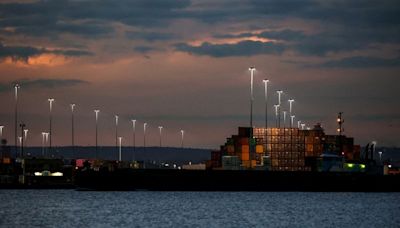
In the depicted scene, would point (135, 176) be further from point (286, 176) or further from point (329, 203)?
point (329, 203)

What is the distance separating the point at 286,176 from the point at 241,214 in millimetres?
64779

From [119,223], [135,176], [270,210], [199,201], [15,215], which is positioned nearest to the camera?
[119,223]

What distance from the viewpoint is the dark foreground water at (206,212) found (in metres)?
112

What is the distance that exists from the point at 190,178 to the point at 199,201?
1233 inches

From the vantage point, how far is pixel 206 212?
128750 mm

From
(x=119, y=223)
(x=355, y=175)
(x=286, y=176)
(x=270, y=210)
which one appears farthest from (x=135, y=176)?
(x=119, y=223)

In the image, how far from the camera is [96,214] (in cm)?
12431

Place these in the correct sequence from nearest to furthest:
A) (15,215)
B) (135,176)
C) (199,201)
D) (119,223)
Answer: (119,223), (15,215), (199,201), (135,176)

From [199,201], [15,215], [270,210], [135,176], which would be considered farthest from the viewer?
[135,176]

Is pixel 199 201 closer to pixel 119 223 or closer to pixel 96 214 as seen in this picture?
pixel 96 214

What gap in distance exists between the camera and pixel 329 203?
158 m

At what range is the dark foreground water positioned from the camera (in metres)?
112

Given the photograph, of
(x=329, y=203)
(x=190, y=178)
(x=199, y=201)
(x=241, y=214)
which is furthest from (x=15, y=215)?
(x=190, y=178)

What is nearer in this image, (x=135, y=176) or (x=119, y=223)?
(x=119, y=223)
